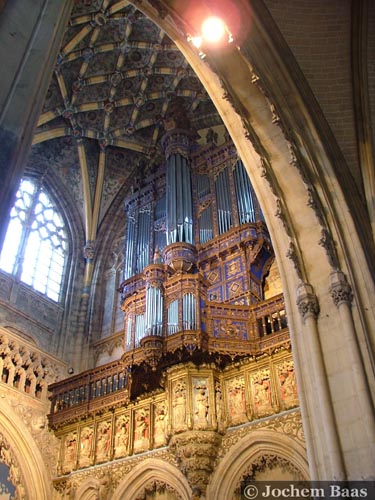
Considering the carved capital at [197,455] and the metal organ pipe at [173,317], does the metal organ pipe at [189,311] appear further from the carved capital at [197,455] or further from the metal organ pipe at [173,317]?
the carved capital at [197,455]

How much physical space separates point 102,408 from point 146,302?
2882 millimetres

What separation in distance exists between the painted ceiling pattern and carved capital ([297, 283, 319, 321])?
40.3ft

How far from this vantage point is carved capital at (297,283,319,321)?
24.0ft

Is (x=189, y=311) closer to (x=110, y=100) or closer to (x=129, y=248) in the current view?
(x=129, y=248)


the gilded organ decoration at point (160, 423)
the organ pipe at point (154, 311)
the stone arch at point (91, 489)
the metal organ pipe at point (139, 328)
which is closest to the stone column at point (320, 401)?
the organ pipe at point (154, 311)

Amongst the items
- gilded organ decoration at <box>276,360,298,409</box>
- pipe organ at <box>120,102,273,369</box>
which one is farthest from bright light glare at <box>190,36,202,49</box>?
gilded organ decoration at <box>276,360,298,409</box>

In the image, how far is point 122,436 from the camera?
40.7 feet

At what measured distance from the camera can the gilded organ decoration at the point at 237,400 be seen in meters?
11.0

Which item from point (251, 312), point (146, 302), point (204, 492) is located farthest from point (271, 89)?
point (204, 492)

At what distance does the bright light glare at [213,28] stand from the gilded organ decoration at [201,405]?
7.00 m

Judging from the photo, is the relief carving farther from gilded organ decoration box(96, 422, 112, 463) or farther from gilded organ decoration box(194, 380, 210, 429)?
gilded organ decoration box(194, 380, 210, 429)

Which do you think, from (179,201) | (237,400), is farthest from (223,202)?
(237,400)

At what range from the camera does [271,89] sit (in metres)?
9.14

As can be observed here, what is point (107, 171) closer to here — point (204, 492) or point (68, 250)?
point (68, 250)
